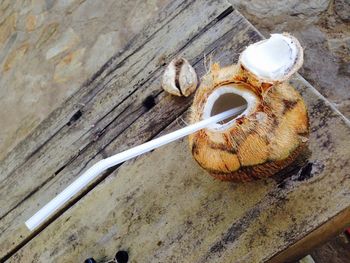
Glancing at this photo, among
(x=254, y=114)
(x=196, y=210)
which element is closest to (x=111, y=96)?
(x=196, y=210)

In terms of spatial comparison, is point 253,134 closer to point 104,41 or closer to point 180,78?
point 180,78

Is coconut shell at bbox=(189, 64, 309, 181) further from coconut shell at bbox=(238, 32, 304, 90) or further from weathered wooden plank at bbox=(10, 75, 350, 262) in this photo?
weathered wooden plank at bbox=(10, 75, 350, 262)

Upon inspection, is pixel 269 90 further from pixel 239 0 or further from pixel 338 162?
pixel 239 0

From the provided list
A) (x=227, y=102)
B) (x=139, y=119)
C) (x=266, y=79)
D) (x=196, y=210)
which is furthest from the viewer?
(x=139, y=119)

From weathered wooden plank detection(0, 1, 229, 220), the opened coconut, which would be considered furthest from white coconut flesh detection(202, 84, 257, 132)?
weathered wooden plank detection(0, 1, 229, 220)

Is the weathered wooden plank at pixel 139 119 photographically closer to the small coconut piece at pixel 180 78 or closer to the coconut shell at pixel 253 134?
the small coconut piece at pixel 180 78

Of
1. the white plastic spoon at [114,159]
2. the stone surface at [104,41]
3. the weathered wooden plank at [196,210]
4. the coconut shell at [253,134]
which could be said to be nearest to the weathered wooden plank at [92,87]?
the stone surface at [104,41]

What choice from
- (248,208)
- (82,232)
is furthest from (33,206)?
(248,208)
